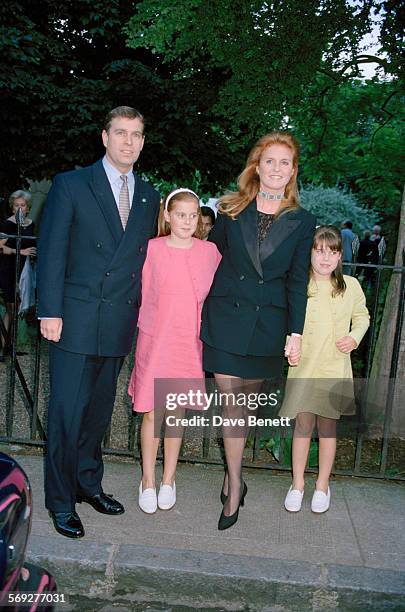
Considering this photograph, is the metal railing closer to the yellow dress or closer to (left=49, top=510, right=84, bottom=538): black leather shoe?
the yellow dress

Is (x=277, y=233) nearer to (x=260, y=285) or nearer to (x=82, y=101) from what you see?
(x=260, y=285)

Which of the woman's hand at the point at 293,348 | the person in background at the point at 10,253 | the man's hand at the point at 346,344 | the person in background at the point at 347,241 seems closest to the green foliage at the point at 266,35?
the person in background at the point at 347,241

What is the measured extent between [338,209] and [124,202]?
33212 mm

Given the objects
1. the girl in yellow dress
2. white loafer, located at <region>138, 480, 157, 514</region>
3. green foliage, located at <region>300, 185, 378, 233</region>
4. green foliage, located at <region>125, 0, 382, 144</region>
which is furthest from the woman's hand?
green foliage, located at <region>300, 185, 378, 233</region>

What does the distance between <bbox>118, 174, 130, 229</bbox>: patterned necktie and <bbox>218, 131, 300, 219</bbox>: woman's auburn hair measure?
0.50 m

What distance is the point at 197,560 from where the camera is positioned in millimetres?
3496

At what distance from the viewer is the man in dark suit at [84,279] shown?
142 inches

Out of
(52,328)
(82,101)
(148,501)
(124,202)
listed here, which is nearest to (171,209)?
(124,202)

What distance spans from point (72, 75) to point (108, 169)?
488 inches

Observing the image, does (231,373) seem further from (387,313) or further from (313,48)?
(313,48)

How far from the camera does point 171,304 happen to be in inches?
152

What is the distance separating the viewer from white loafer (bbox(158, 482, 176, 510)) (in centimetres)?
409

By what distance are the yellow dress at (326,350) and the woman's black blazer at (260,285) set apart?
0.32 meters

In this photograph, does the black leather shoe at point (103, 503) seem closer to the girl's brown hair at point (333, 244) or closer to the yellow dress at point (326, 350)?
the yellow dress at point (326, 350)
